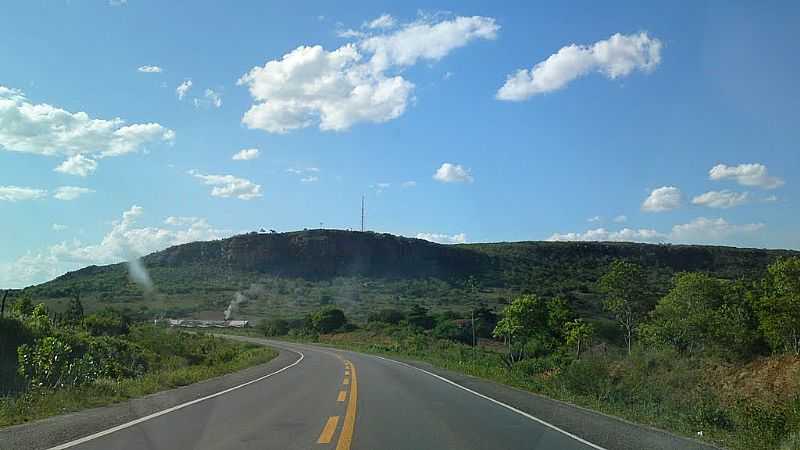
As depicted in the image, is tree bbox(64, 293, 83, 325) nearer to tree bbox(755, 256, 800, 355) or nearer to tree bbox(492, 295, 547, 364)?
tree bbox(492, 295, 547, 364)

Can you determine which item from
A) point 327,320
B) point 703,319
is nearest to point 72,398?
point 703,319

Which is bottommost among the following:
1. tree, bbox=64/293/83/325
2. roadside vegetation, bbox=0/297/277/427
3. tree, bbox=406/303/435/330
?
tree, bbox=406/303/435/330

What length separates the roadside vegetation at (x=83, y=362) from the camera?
44.1 feet

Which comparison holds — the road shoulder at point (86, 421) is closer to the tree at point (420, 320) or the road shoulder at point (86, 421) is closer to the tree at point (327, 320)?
the tree at point (420, 320)

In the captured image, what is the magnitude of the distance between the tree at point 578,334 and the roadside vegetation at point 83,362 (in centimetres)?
2160

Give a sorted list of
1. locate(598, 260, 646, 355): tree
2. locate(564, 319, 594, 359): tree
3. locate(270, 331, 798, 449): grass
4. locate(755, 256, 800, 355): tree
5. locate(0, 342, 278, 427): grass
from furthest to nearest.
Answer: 1. locate(564, 319, 594, 359): tree
2. locate(598, 260, 646, 355): tree
3. locate(755, 256, 800, 355): tree
4. locate(0, 342, 278, 427): grass
5. locate(270, 331, 798, 449): grass

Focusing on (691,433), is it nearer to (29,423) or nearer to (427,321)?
(29,423)

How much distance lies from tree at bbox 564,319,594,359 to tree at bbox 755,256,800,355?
46.6 ft

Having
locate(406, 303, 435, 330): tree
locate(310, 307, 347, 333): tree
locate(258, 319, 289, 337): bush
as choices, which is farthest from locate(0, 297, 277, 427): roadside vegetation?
locate(258, 319, 289, 337): bush

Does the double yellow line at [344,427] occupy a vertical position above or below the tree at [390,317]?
above

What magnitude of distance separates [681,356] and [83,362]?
26.7 meters

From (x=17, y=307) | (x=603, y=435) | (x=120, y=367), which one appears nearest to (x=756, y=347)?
(x=603, y=435)

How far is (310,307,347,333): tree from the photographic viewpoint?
7662cm

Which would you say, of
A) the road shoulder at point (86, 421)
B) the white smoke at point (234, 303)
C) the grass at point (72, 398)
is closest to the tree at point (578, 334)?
the grass at point (72, 398)
